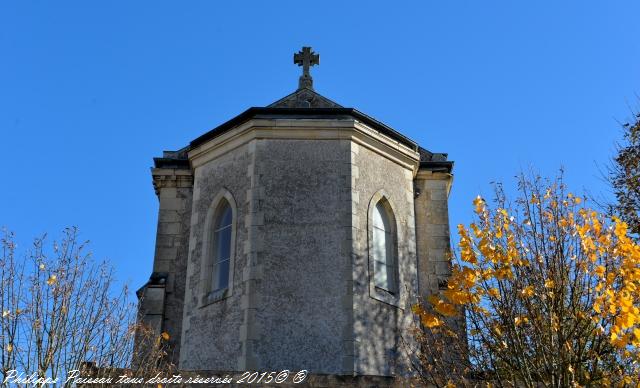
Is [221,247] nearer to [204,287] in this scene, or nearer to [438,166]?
[204,287]

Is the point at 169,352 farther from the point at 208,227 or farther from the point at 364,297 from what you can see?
the point at 364,297

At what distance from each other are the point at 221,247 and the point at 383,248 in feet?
9.79

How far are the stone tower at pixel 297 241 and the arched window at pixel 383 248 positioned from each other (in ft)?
0.08

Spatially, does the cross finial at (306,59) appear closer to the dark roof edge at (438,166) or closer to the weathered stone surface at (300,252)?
the weathered stone surface at (300,252)

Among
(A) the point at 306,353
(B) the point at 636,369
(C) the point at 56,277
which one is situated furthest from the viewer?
(A) the point at 306,353

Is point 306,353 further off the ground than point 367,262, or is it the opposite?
point 367,262

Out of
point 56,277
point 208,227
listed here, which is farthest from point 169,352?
point 56,277

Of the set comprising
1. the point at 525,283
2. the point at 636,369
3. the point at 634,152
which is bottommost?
the point at 636,369

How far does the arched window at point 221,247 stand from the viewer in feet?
49.7

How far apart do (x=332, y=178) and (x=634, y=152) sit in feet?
18.3

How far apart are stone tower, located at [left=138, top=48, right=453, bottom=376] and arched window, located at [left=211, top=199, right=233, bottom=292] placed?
3 centimetres

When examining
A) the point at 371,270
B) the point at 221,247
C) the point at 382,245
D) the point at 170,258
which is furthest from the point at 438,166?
the point at 170,258

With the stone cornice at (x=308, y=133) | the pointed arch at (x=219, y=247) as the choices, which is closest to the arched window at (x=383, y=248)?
the stone cornice at (x=308, y=133)

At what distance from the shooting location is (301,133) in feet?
51.2
